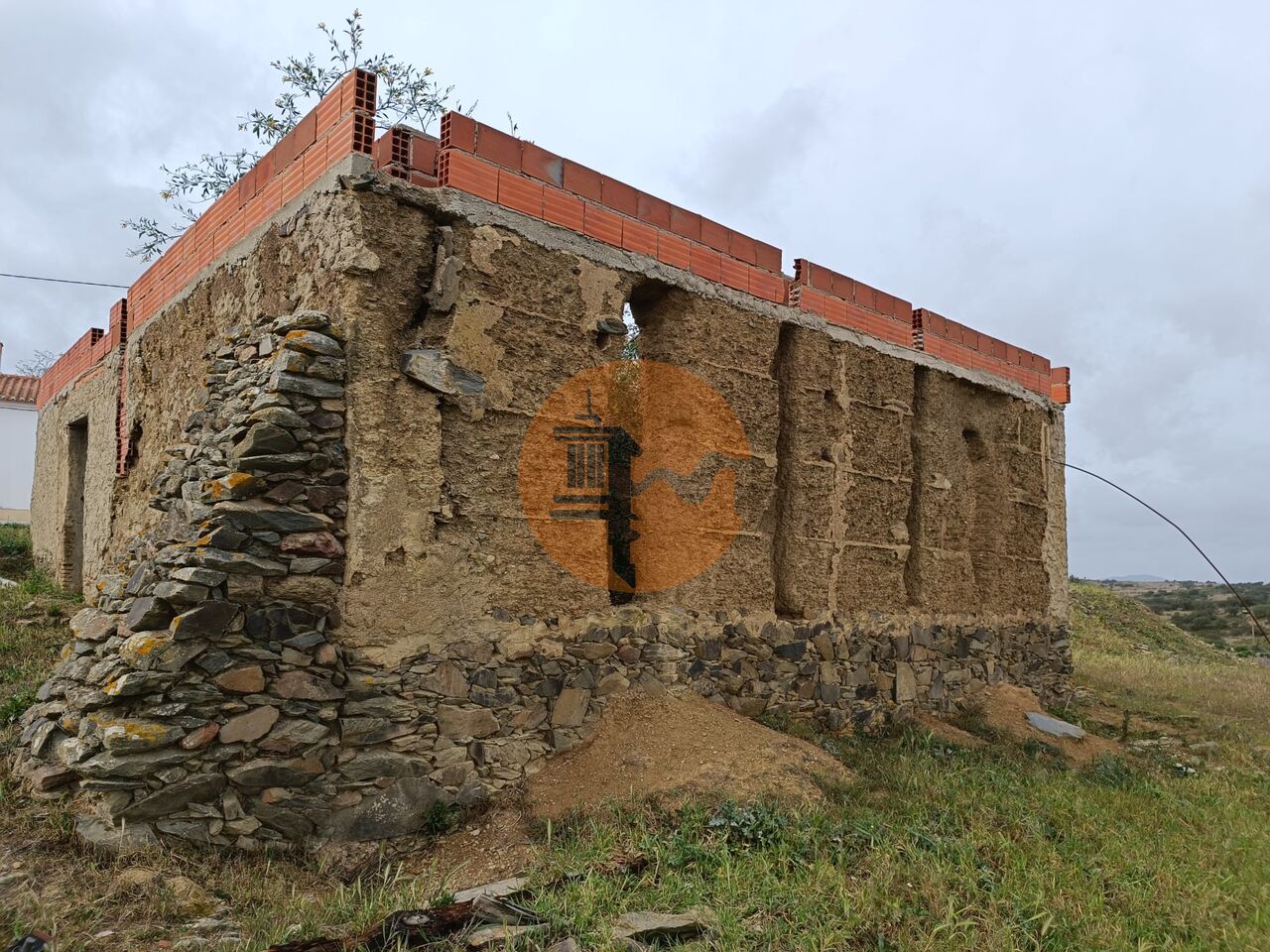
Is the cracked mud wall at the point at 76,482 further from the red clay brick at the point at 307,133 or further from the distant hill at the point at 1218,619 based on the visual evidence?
the distant hill at the point at 1218,619

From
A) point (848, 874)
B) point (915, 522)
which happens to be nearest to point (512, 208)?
point (848, 874)

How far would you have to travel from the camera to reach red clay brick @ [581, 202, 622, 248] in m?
5.75

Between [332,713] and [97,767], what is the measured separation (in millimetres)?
998

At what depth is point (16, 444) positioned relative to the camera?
20297mm

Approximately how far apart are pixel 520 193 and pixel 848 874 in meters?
4.07

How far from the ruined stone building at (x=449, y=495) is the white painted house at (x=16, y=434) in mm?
14896

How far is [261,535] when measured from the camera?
440 cm

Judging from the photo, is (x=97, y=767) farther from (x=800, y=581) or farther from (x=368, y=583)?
(x=800, y=581)

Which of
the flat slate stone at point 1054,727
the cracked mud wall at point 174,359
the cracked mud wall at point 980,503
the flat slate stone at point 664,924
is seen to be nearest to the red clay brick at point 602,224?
the cracked mud wall at point 174,359

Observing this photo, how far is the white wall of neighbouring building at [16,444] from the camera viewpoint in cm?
2020

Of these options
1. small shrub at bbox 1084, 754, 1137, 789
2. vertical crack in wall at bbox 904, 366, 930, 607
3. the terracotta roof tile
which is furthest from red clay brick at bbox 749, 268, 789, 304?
the terracotta roof tile

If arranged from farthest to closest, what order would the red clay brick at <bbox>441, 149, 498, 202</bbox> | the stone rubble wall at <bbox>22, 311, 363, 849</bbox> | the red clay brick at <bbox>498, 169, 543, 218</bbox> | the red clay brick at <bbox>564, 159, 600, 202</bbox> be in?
1. the red clay brick at <bbox>564, 159, 600, 202</bbox>
2. the red clay brick at <bbox>498, 169, 543, 218</bbox>
3. the red clay brick at <bbox>441, 149, 498, 202</bbox>
4. the stone rubble wall at <bbox>22, 311, 363, 849</bbox>

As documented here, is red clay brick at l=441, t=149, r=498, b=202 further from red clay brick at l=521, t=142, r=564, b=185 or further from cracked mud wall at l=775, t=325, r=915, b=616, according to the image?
cracked mud wall at l=775, t=325, r=915, b=616
